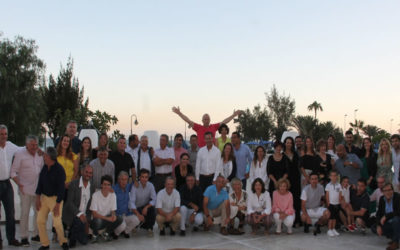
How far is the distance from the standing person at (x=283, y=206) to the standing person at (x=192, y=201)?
1.30m

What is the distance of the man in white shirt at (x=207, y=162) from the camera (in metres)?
7.23

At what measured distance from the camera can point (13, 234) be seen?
5.69 metres

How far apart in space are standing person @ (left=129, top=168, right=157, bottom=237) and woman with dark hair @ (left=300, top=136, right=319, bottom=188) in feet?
9.22

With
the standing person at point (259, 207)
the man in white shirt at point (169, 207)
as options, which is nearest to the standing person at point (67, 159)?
the man in white shirt at point (169, 207)

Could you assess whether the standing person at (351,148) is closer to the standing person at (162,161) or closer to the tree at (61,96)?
the standing person at (162,161)

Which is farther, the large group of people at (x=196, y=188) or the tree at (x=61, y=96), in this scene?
the tree at (x=61, y=96)

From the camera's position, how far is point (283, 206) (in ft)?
22.1

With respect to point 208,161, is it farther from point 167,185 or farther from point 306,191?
point 306,191

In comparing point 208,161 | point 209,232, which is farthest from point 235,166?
point 209,232

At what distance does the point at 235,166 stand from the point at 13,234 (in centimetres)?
391

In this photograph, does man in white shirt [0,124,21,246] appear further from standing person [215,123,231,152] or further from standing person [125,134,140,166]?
standing person [215,123,231,152]

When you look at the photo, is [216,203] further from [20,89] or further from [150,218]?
[20,89]

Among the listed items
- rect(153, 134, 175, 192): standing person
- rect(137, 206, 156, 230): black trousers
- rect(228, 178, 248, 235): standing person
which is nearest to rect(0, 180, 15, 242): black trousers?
rect(137, 206, 156, 230): black trousers

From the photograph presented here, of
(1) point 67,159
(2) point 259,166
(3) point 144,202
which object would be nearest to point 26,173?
(1) point 67,159
